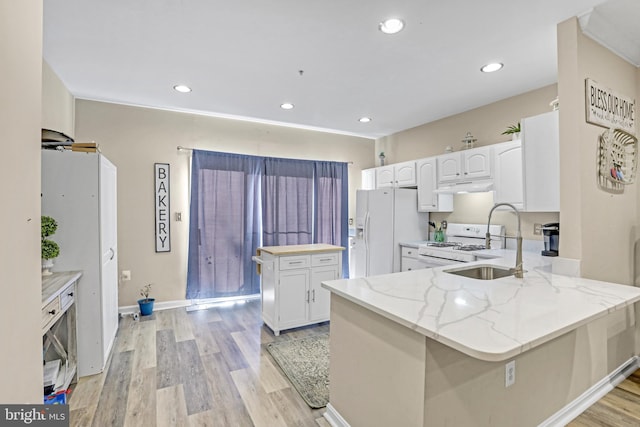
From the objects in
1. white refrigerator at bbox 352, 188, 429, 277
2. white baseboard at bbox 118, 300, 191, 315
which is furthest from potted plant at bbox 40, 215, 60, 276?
white refrigerator at bbox 352, 188, 429, 277

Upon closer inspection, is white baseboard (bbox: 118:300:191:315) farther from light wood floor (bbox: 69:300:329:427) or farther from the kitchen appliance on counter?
the kitchen appliance on counter

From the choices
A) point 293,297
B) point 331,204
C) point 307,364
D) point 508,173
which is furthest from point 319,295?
point 508,173

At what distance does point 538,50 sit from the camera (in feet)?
8.20

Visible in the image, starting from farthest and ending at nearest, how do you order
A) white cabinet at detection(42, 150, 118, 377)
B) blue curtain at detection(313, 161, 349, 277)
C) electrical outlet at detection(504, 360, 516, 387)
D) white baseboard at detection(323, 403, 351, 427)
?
blue curtain at detection(313, 161, 349, 277)
white cabinet at detection(42, 150, 118, 377)
white baseboard at detection(323, 403, 351, 427)
electrical outlet at detection(504, 360, 516, 387)

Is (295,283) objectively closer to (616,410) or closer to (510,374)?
(510,374)

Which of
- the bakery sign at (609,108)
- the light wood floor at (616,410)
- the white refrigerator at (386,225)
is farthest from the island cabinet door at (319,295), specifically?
the bakery sign at (609,108)

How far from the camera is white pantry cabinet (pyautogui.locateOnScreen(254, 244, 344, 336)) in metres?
3.28

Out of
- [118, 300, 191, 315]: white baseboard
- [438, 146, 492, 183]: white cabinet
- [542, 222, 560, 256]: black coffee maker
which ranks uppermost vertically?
[438, 146, 492, 183]: white cabinet

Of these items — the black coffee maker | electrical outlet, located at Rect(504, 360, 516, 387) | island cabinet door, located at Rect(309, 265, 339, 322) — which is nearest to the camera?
electrical outlet, located at Rect(504, 360, 516, 387)

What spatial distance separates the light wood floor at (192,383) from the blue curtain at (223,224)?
0.84 meters

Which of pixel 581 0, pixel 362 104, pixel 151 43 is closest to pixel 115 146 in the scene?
pixel 151 43

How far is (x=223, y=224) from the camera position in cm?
430

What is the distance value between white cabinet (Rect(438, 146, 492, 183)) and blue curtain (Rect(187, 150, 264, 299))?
8.13ft

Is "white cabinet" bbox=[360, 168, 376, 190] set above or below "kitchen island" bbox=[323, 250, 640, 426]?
above
